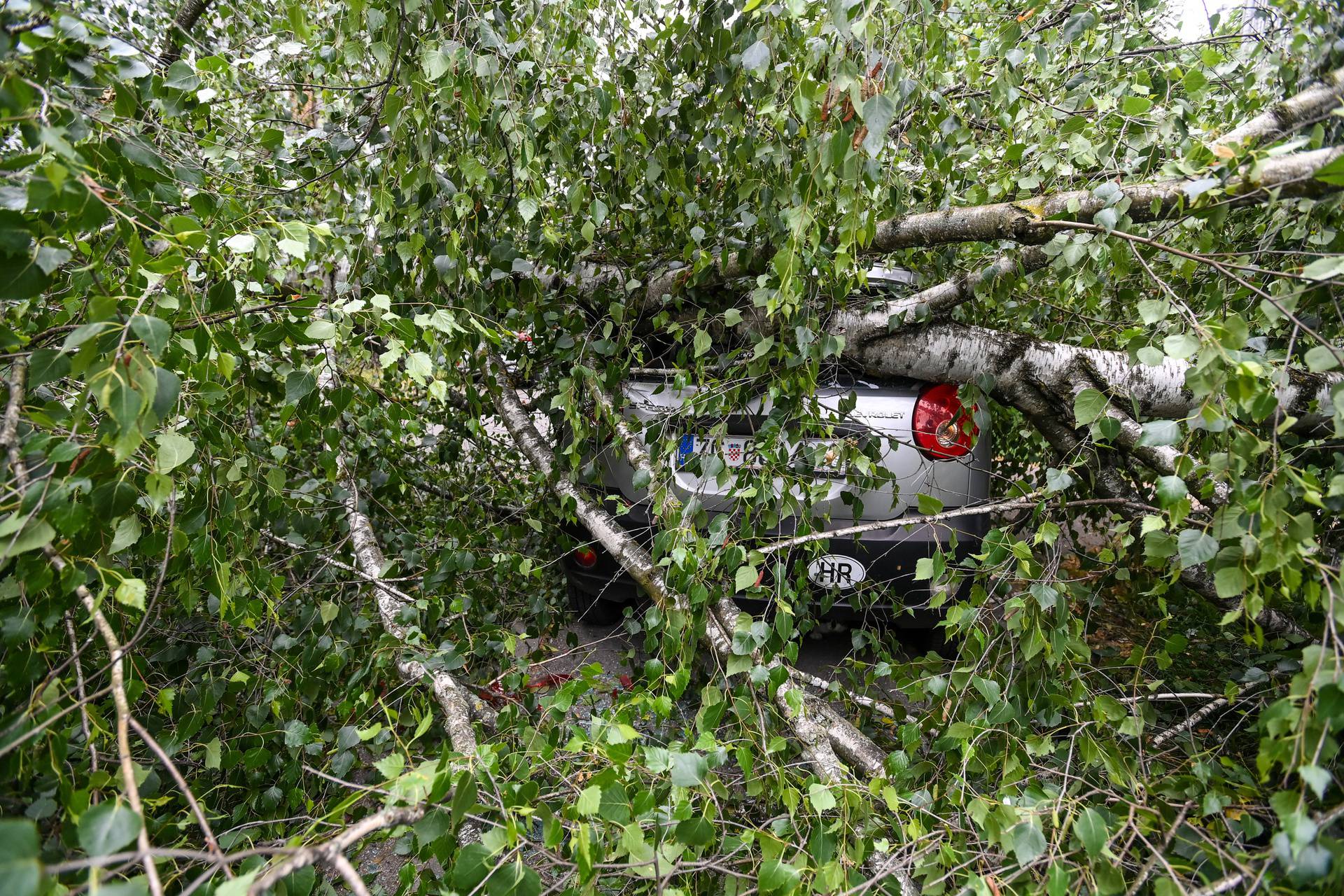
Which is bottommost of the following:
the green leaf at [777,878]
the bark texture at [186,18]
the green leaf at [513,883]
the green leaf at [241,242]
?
the green leaf at [777,878]

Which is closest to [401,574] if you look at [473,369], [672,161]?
[473,369]

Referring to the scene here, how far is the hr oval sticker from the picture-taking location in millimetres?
2682

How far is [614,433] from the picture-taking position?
2521 mm

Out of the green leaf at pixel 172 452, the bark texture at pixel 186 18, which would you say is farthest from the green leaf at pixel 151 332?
the bark texture at pixel 186 18

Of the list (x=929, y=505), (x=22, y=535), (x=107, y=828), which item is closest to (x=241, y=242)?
(x=22, y=535)

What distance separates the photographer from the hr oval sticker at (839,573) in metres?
2.68

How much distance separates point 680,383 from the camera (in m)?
2.10

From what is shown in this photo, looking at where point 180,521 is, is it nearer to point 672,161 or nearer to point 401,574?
point 401,574

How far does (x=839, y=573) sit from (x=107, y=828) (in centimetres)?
232

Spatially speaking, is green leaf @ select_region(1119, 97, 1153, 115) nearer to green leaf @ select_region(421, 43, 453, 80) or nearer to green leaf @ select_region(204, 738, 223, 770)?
green leaf @ select_region(421, 43, 453, 80)

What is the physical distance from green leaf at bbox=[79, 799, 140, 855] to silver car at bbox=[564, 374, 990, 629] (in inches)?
53.1

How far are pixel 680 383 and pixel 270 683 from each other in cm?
141

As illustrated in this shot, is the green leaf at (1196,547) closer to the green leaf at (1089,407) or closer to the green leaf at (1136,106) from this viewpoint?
the green leaf at (1089,407)

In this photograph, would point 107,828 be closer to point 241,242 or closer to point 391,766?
point 391,766
